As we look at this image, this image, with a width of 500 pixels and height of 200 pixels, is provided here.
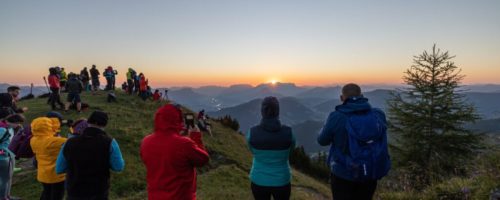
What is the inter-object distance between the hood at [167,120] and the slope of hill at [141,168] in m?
5.92

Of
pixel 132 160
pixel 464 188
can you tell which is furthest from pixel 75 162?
pixel 132 160

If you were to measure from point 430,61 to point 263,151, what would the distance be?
64.4 feet

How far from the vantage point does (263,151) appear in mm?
5066

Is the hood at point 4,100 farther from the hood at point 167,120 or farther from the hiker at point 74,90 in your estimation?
the hiker at point 74,90

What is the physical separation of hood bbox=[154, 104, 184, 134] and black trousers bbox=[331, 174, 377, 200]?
229 cm

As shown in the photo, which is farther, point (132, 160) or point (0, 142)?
point (132, 160)

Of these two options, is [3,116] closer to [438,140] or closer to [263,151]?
[263,151]

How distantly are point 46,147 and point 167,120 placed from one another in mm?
3323

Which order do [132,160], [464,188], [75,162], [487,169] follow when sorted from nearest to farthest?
[75,162] < [464,188] < [487,169] < [132,160]

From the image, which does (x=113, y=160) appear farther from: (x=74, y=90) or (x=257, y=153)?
(x=74, y=90)

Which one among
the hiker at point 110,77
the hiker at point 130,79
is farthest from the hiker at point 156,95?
the hiker at point 110,77

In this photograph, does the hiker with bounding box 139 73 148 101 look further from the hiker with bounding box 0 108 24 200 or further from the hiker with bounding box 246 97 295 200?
the hiker with bounding box 246 97 295 200

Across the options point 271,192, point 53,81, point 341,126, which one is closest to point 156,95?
point 53,81

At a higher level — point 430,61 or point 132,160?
point 430,61
